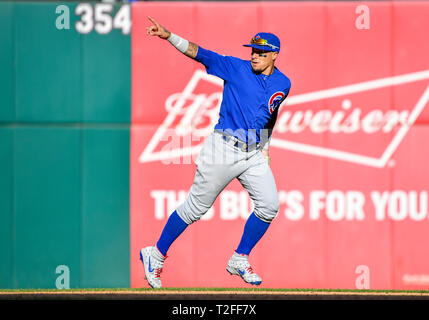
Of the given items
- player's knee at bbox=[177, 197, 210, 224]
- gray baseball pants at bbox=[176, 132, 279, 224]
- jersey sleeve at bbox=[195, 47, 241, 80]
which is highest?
jersey sleeve at bbox=[195, 47, 241, 80]

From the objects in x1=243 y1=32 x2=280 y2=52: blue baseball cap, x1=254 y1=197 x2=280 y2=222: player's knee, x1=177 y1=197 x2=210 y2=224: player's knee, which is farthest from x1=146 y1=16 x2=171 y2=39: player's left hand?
x1=254 y1=197 x2=280 y2=222: player's knee

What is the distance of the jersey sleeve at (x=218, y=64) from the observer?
488 cm

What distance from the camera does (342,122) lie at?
6785 mm

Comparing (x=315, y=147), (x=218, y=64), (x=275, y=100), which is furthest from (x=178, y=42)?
(x=315, y=147)

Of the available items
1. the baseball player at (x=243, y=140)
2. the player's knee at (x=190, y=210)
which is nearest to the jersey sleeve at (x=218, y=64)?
the baseball player at (x=243, y=140)

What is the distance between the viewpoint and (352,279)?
6766 millimetres

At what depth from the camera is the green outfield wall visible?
6832mm

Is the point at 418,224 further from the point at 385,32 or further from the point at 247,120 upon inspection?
the point at 247,120

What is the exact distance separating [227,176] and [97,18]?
9.10 feet

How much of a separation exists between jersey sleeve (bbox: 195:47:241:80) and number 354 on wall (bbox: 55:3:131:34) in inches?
86.4

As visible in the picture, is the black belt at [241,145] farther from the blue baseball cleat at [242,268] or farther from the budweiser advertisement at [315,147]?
the budweiser advertisement at [315,147]

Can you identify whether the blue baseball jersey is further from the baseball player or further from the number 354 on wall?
the number 354 on wall

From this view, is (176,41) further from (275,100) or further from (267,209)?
(267,209)

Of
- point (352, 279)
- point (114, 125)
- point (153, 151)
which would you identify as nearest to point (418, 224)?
point (352, 279)
